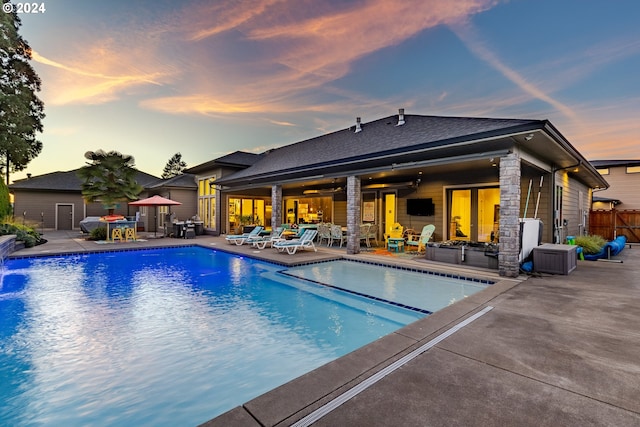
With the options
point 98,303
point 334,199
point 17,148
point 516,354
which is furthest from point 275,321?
point 17,148

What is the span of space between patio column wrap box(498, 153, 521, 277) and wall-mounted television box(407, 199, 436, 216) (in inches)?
193

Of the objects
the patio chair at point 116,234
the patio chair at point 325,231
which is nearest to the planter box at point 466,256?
the patio chair at point 325,231

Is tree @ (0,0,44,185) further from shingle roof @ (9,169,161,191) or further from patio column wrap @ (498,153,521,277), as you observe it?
patio column wrap @ (498,153,521,277)

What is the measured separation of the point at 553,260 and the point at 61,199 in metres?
29.7

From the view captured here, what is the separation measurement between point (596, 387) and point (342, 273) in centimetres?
589

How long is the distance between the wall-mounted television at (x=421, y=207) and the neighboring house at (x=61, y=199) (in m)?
15.2

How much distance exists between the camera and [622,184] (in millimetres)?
19438

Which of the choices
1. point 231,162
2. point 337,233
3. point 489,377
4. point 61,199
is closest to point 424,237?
point 337,233

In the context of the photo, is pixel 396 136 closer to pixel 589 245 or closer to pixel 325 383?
pixel 589 245

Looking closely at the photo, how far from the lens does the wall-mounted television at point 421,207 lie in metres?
11.7

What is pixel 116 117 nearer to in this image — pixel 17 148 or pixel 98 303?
pixel 17 148

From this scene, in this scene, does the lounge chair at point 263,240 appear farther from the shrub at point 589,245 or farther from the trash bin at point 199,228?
the shrub at point 589,245

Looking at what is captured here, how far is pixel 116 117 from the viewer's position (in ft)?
51.8

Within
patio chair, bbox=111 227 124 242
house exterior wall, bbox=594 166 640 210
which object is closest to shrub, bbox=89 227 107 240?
patio chair, bbox=111 227 124 242
